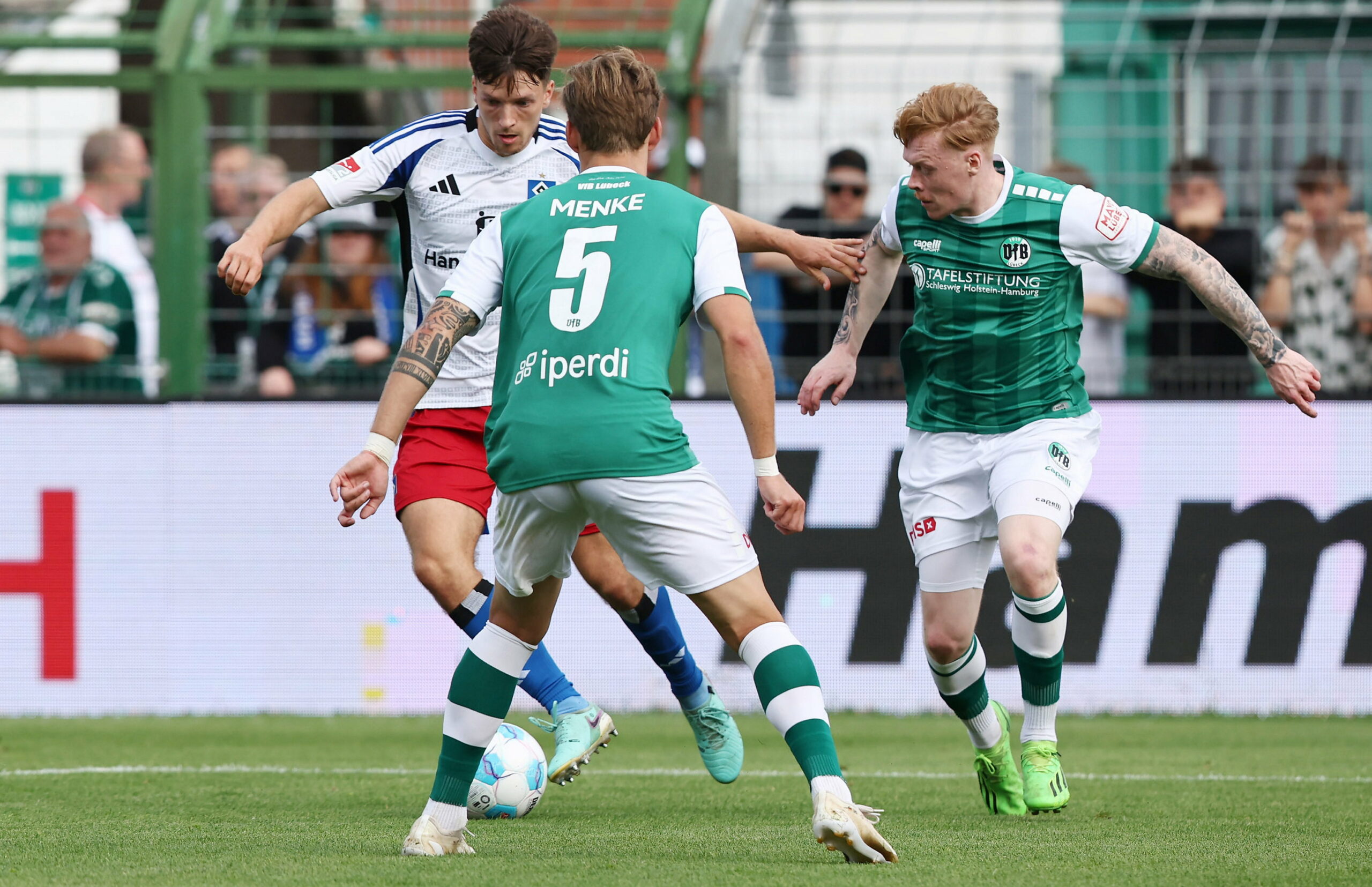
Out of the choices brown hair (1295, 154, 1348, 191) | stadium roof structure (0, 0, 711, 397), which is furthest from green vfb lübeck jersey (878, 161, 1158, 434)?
brown hair (1295, 154, 1348, 191)

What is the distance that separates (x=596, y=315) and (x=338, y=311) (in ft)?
16.1

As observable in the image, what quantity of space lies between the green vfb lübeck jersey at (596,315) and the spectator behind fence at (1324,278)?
511 cm

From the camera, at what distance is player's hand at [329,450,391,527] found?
12.6 feet

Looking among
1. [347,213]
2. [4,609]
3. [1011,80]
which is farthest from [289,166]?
[1011,80]

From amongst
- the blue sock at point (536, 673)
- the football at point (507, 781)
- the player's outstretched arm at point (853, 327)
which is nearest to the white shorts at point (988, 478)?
the player's outstretched arm at point (853, 327)

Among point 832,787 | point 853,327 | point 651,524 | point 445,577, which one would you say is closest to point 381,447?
point 651,524

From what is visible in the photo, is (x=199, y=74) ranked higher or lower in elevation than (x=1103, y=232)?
higher

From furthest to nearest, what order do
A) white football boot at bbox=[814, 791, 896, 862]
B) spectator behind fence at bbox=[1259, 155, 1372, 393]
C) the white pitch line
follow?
spectator behind fence at bbox=[1259, 155, 1372, 393], the white pitch line, white football boot at bbox=[814, 791, 896, 862]

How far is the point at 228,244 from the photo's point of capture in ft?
28.5

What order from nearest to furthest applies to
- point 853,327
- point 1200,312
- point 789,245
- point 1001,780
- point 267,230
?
point 789,245, point 267,230, point 1001,780, point 853,327, point 1200,312

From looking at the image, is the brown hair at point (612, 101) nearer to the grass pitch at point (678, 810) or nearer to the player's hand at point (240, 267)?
the player's hand at point (240, 267)

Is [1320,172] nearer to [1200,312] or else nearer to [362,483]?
[1200,312]

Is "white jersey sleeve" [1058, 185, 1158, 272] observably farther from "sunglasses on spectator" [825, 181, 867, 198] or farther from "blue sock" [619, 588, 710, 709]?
"sunglasses on spectator" [825, 181, 867, 198]

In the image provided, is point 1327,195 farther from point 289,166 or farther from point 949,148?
point 289,166
